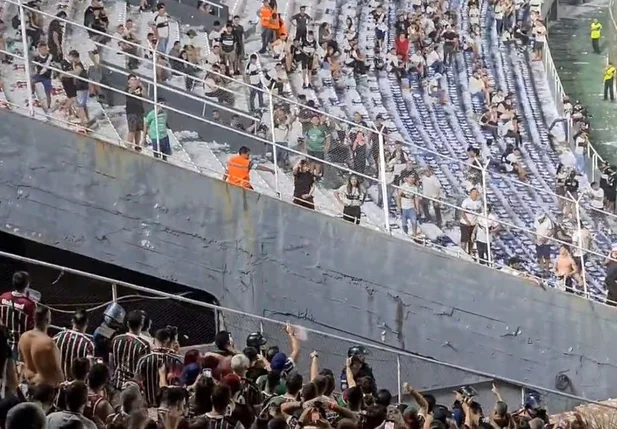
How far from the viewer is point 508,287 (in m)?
16.7

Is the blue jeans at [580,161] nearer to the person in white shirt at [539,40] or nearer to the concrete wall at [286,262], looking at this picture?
the person in white shirt at [539,40]

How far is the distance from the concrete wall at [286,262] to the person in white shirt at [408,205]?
0.28m

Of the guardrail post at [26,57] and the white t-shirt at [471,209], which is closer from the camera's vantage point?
the guardrail post at [26,57]

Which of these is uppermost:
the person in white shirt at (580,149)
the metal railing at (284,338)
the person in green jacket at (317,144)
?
the person in white shirt at (580,149)

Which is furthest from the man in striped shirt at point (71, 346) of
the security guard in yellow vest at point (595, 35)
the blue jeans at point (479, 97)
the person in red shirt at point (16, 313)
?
the security guard in yellow vest at point (595, 35)

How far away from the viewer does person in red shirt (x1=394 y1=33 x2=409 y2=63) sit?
30.2 metres

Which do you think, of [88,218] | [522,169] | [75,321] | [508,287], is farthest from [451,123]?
[75,321]

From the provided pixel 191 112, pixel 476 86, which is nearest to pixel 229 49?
pixel 191 112

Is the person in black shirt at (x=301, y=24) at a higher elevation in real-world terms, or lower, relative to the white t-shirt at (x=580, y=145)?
higher

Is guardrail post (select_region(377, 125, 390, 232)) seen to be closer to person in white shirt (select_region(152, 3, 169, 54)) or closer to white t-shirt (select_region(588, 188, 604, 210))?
person in white shirt (select_region(152, 3, 169, 54))

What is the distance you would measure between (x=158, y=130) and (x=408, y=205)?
279cm

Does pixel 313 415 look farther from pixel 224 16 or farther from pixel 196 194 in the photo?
pixel 224 16

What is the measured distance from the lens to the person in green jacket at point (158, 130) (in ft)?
52.0

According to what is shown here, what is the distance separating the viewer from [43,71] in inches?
617
